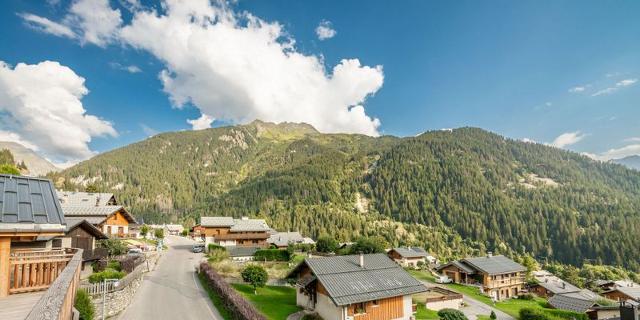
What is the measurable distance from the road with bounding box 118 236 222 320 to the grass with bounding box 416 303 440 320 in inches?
1027

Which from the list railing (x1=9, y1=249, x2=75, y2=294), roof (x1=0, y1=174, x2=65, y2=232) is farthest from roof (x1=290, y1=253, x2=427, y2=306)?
roof (x1=0, y1=174, x2=65, y2=232)

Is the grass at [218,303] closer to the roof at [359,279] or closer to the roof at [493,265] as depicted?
the roof at [359,279]

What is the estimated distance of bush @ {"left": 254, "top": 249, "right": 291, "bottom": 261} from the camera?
67375 mm

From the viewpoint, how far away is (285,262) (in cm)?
6662

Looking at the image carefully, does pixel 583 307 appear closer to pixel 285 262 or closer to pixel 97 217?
pixel 285 262

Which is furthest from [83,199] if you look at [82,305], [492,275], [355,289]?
[492,275]

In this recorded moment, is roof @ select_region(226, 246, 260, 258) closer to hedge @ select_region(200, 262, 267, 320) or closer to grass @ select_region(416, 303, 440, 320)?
hedge @ select_region(200, 262, 267, 320)

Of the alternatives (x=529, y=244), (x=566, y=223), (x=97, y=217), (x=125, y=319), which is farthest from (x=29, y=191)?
(x=566, y=223)

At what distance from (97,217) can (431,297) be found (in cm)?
5281

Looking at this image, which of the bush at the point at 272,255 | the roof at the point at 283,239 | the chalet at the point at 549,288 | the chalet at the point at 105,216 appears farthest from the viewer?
the roof at the point at 283,239

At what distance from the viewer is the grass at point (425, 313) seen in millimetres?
42581

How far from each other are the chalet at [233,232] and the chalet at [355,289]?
5043cm

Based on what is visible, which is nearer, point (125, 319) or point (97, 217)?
point (125, 319)

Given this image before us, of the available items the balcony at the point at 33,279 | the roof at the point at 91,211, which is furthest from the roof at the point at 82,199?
the balcony at the point at 33,279
